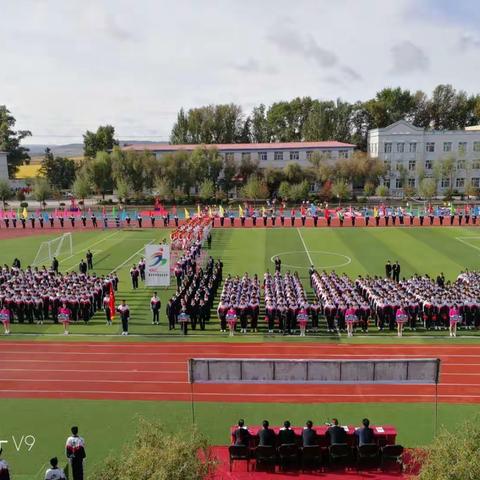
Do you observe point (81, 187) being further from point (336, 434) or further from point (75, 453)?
point (336, 434)

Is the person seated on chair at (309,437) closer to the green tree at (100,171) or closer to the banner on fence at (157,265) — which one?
the banner on fence at (157,265)

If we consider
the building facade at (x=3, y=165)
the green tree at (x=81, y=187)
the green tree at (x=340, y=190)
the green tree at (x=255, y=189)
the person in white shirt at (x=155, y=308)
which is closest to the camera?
the person in white shirt at (x=155, y=308)

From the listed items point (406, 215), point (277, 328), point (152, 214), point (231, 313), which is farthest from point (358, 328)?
point (152, 214)

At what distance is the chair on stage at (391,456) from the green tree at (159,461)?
429 centimetres

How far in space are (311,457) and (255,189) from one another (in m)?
55.4

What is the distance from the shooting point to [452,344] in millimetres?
17781

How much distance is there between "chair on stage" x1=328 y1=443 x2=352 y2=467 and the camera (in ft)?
33.8

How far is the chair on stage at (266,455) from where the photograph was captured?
10328mm

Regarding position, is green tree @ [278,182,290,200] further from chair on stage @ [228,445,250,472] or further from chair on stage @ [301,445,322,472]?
chair on stage @ [228,445,250,472]

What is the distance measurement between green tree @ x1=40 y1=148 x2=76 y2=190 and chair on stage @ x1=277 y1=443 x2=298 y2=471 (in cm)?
8014

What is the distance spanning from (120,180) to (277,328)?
51.6 meters

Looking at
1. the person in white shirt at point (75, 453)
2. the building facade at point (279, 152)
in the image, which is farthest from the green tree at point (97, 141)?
the person in white shirt at point (75, 453)

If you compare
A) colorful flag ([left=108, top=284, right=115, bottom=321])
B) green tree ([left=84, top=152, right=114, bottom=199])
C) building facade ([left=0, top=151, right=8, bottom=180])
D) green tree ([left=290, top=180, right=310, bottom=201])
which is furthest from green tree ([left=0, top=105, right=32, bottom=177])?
colorful flag ([left=108, top=284, right=115, bottom=321])

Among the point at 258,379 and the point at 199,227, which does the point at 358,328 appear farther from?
the point at 199,227
